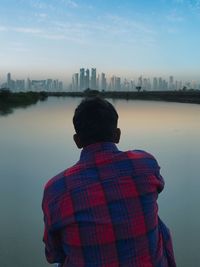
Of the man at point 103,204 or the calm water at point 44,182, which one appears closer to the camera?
the man at point 103,204

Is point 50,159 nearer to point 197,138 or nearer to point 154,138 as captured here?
point 154,138

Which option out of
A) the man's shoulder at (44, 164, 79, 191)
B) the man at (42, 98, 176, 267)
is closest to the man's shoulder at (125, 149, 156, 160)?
the man at (42, 98, 176, 267)

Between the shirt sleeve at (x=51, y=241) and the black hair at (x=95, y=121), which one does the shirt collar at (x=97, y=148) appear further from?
the shirt sleeve at (x=51, y=241)

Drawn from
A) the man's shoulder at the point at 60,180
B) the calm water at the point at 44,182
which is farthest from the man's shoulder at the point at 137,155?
the calm water at the point at 44,182

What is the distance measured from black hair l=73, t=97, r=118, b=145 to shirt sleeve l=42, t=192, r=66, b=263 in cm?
16

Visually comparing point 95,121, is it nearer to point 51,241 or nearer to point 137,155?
point 137,155

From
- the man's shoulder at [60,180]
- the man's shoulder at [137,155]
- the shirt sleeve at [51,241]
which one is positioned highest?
the man's shoulder at [137,155]

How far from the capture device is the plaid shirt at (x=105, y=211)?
3.35ft

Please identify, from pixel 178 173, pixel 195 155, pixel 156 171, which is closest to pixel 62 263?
pixel 156 171

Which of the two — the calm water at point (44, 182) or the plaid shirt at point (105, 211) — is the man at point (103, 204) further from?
the calm water at point (44, 182)

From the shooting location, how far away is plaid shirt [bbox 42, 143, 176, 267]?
3.35ft

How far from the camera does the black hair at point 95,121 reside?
108 cm

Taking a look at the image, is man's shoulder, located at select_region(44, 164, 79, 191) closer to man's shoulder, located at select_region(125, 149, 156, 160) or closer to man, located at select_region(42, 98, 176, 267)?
man, located at select_region(42, 98, 176, 267)

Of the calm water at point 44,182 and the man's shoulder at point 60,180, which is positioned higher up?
the man's shoulder at point 60,180
